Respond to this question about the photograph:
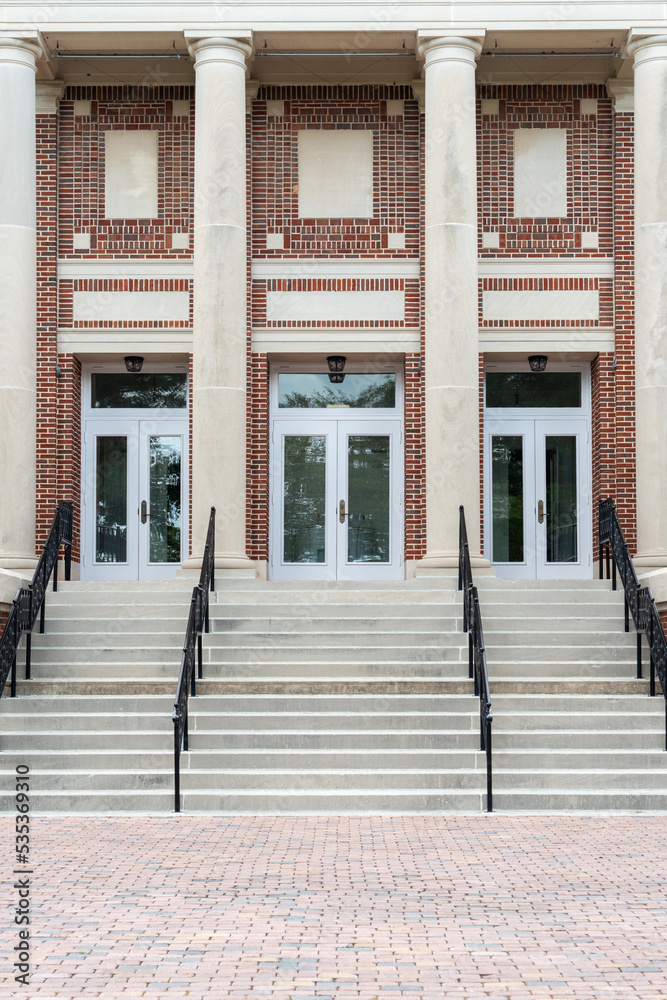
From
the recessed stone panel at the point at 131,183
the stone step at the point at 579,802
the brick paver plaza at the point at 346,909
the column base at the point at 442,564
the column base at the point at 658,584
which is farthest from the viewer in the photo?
the recessed stone panel at the point at 131,183

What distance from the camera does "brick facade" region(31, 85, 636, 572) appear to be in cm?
1809

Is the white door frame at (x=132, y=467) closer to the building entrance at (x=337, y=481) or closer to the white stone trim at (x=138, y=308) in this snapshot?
the white stone trim at (x=138, y=308)

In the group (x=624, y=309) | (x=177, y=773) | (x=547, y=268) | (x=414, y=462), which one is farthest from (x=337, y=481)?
(x=177, y=773)

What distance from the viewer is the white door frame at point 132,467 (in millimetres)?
18516

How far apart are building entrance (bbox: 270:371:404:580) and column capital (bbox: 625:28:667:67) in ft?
17.3

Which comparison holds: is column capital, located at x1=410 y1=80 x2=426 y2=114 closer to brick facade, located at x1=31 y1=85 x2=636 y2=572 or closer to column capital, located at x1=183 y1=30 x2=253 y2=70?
brick facade, located at x1=31 y1=85 x2=636 y2=572

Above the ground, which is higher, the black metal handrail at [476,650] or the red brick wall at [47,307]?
the red brick wall at [47,307]

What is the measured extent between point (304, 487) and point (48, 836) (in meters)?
9.41

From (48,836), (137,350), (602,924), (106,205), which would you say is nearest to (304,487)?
(137,350)

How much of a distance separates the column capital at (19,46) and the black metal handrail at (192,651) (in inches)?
244

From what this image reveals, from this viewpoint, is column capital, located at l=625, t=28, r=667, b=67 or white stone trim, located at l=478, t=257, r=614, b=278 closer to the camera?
column capital, located at l=625, t=28, r=667, b=67

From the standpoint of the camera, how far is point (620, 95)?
59.8ft

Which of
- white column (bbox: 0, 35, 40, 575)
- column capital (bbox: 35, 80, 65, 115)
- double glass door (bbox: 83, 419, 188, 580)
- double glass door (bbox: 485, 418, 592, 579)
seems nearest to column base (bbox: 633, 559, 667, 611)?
double glass door (bbox: 485, 418, 592, 579)

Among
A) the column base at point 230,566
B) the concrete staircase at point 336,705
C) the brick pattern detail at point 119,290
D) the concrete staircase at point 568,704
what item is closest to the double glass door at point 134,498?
the brick pattern detail at point 119,290
